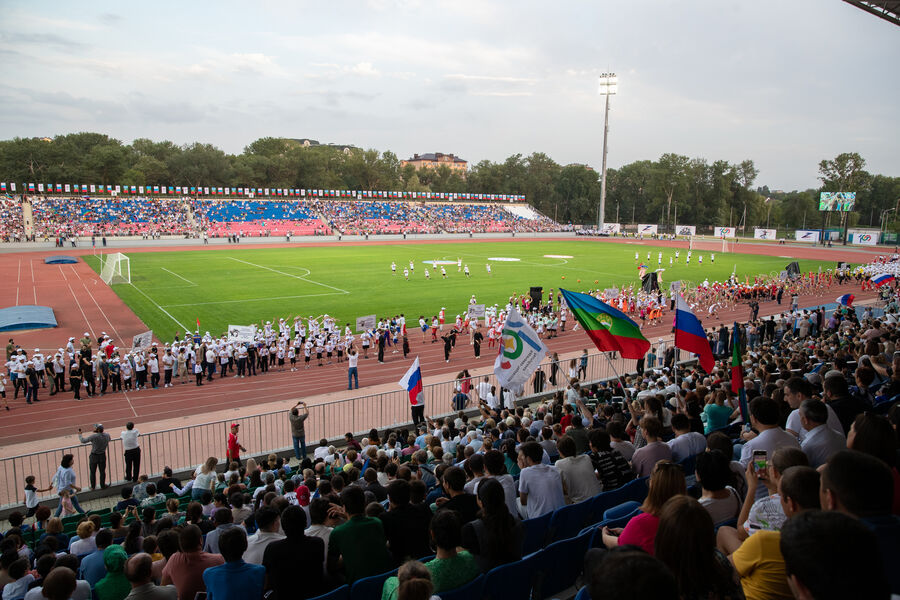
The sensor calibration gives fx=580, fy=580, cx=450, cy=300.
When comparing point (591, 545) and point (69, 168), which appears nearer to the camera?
point (591, 545)

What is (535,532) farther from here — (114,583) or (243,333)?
(243,333)

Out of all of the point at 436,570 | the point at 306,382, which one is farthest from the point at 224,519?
the point at 306,382

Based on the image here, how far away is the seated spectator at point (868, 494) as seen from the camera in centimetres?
313

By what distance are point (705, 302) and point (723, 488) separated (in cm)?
Result: 3253

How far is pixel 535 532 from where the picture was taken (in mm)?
5746

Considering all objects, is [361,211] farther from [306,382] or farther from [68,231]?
[306,382]

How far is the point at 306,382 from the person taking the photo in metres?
20.5

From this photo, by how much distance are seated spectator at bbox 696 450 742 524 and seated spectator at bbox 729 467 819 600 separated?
1021 millimetres

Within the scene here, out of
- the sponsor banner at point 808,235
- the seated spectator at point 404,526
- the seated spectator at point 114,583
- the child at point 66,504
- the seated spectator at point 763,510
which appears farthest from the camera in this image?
the sponsor banner at point 808,235

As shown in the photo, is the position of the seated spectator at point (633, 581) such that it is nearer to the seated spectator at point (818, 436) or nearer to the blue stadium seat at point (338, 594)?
the blue stadium seat at point (338, 594)

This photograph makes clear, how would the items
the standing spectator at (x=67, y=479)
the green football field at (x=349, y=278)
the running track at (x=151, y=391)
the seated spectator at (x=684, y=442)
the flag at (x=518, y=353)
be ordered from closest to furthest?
the seated spectator at (x=684, y=442), the standing spectator at (x=67, y=479), the flag at (x=518, y=353), the running track at (x=151, y=391), the green football field at (x=349, y=278)

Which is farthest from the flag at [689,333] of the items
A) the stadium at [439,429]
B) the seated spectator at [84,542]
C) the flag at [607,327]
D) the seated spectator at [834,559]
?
the seated spectator at [84,542]

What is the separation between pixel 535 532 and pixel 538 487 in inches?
A: 16.9

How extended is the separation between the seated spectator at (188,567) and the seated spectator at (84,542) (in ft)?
7.97
